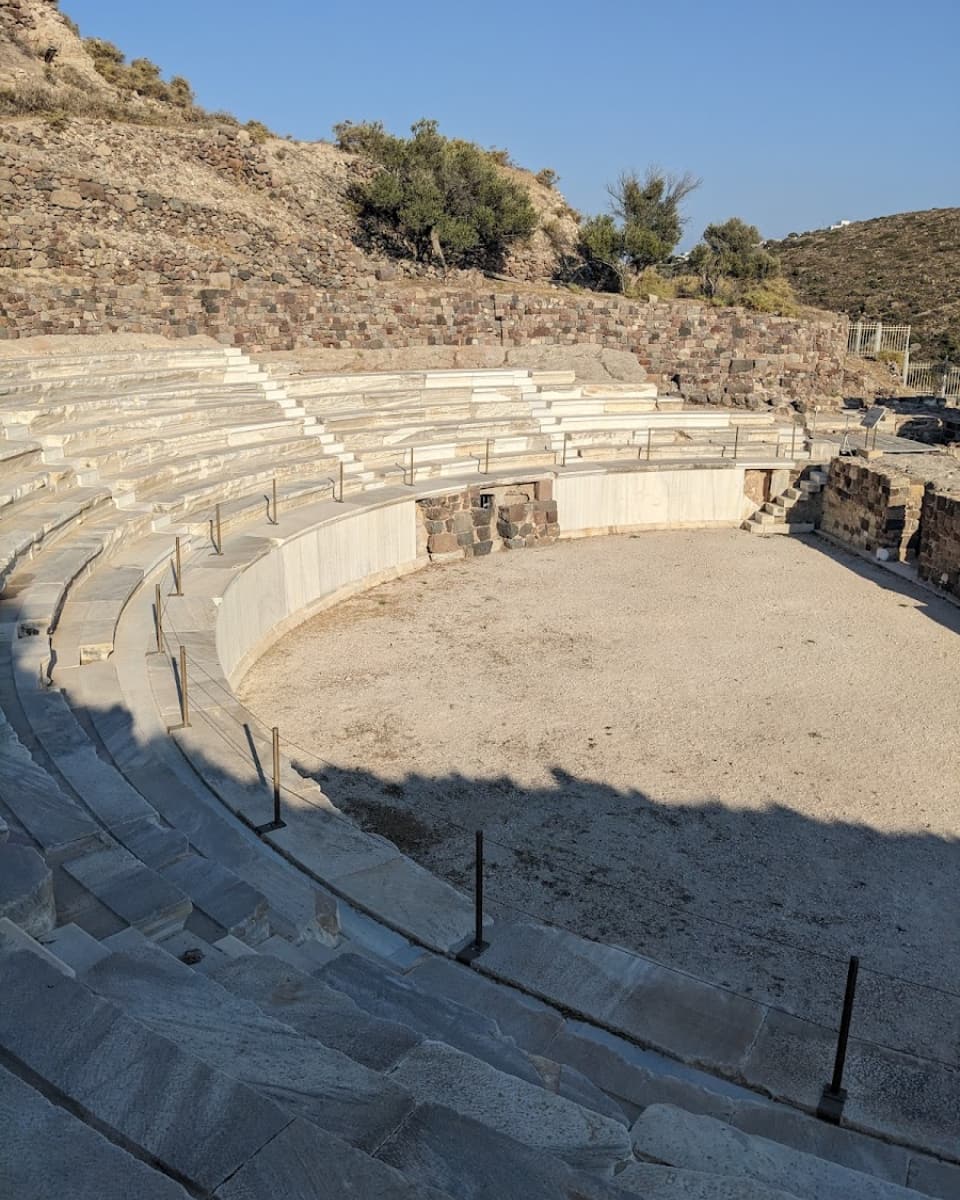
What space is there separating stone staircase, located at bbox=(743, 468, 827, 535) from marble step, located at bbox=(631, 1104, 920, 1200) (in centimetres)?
1414

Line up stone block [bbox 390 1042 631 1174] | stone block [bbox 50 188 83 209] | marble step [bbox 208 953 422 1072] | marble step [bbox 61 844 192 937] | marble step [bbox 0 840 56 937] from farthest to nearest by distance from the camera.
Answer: stone block [bbox 50 188 83 209], marble step [bbox 61 844 192 937], marble step [bbox 0 840 56 937], marble step [bbox 208 953 422 1072], stone block [bbox 390 1042 631 1174]

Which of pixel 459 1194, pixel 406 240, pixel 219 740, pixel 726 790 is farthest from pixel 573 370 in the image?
pixel 459 1194

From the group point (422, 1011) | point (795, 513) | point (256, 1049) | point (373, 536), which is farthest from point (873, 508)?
point (256, 1049)

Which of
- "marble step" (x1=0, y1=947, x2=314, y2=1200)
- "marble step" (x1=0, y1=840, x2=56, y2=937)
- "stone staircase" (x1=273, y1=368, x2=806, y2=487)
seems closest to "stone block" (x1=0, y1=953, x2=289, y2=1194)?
"marble step" (x1=0, y1=947, x2=314, y2=1200)

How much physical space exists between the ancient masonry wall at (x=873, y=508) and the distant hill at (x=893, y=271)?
23263 mm

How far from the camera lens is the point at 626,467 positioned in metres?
16.4

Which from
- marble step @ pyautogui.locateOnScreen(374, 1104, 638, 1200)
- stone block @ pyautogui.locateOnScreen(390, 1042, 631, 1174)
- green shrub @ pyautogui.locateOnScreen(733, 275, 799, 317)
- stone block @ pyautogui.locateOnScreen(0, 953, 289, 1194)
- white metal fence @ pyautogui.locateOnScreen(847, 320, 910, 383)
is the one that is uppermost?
green shrub @ pyautogui.locateOnScreen(733, 275, 799, 317)

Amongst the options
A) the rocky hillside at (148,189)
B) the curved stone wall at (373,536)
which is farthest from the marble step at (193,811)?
the rocky hillside at (148,189)

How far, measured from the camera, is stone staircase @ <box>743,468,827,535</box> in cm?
1670

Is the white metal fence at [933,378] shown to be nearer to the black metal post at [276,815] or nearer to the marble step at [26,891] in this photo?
the black metal post at [276,815]

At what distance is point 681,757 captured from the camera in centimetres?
830

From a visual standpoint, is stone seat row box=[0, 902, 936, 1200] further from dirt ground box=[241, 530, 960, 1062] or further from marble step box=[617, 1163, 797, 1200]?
dirt ground box=[241, 530, 960, 1062]

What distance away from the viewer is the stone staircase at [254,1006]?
1.97 metres

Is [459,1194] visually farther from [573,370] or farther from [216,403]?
[573,370]
